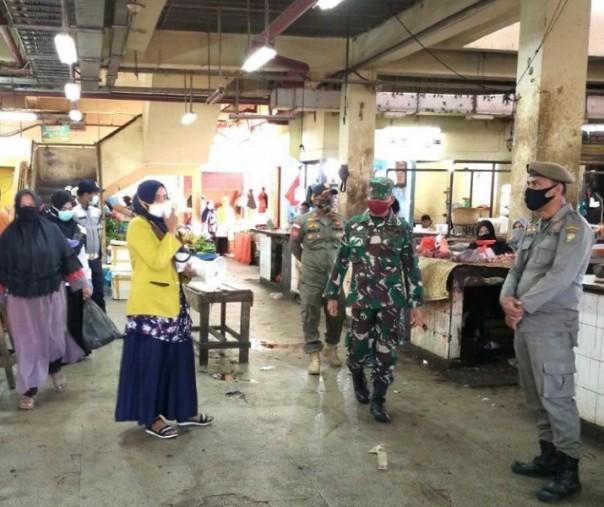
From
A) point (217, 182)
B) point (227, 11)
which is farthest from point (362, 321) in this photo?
point (217, 182)

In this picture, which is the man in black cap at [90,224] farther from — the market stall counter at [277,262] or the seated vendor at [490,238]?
the seated vendor at [490,238]

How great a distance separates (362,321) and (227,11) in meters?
6.59

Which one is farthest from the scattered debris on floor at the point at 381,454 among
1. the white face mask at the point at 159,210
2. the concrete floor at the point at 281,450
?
the white face mask at the point at 159,210

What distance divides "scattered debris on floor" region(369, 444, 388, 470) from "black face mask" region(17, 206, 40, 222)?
3038 millimetres

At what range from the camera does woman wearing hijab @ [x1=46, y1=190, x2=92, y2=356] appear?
18.9ft

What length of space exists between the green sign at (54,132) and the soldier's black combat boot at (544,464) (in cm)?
1894

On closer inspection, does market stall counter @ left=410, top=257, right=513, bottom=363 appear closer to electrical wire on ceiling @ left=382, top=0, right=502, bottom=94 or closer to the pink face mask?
the pink face mask

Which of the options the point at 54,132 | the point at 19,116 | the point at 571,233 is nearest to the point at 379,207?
the point at 571,233

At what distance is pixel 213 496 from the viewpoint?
11.8 ft

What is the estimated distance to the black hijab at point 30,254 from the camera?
4.81 m

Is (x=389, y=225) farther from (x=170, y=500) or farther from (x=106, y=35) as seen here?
(x=106, y=35)

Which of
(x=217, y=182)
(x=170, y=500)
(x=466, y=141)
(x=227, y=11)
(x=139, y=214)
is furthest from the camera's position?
(x=217, y=182)

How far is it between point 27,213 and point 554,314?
149 inches

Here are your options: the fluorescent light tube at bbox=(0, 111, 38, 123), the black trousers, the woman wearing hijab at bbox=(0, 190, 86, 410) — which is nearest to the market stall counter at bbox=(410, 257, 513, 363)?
the woman wearing hijab at bbox=(0, 190, 86, 410)
